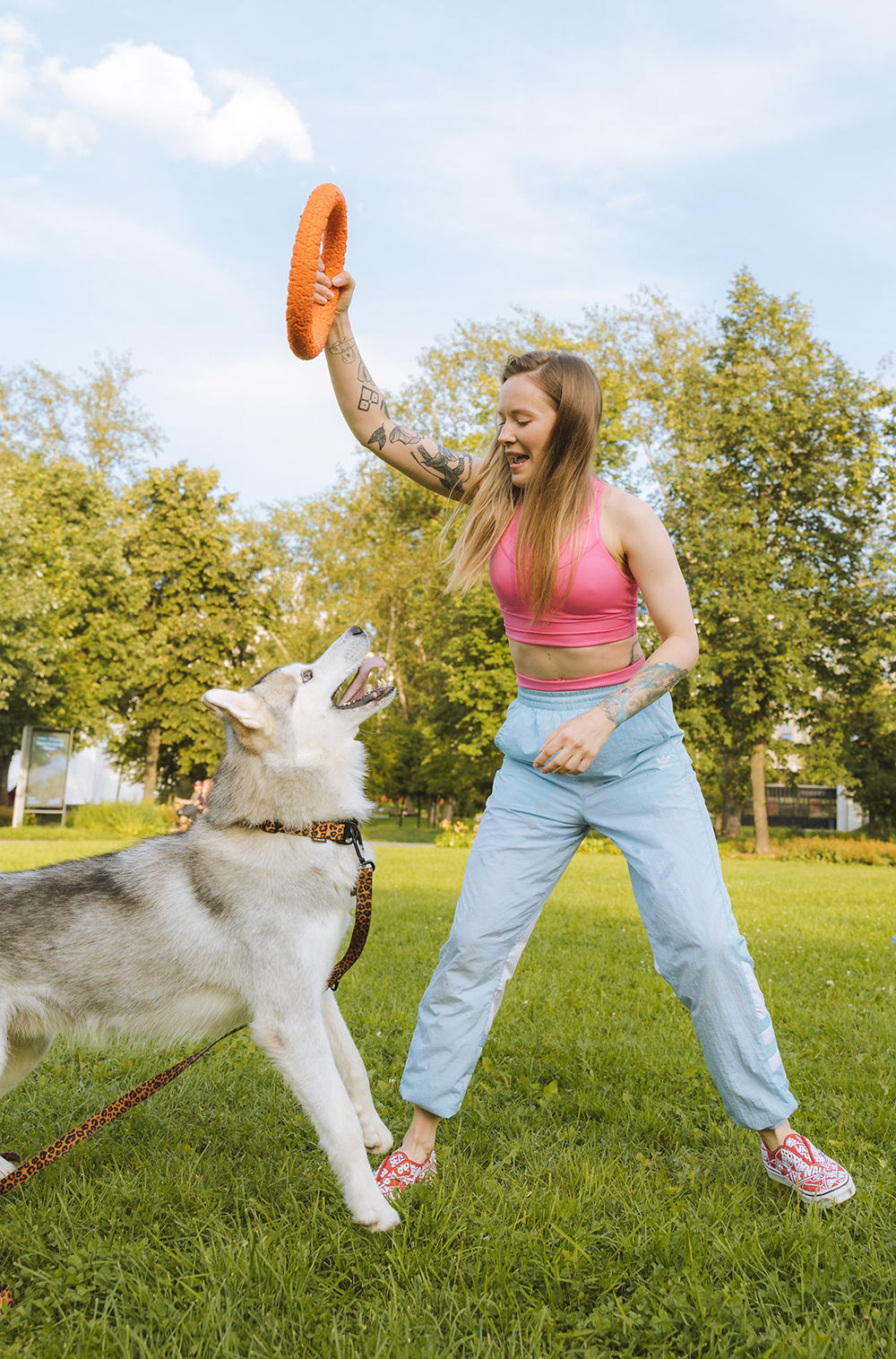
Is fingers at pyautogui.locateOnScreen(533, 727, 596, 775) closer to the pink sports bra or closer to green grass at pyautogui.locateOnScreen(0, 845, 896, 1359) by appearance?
the pink sports bra

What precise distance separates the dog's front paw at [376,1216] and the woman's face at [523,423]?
2518mm

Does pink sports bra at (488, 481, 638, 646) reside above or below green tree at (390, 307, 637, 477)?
below

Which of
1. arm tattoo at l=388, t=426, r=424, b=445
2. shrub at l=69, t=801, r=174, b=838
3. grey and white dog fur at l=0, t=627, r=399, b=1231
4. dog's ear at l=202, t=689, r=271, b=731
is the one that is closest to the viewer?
grey and white dog fur at l=0, t=627, r=399, b=1231

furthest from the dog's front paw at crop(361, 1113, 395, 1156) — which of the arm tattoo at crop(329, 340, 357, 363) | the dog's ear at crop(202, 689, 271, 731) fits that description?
the arm tattoo at crop(329, 340, 357, 363)

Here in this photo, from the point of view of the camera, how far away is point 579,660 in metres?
3.31

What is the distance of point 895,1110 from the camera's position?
12.4ft

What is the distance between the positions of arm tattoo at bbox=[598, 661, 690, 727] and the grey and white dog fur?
1.09 m

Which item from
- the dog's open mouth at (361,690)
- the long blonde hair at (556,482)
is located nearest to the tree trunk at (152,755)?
the dog's open mouth at (361,690)

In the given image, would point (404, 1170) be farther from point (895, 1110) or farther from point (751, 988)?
point (895, 1110)

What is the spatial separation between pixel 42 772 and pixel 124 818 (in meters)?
3.26

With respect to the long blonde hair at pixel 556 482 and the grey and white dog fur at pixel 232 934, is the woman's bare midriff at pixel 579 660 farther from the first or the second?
the grey and white dog fur at pixel 232 934

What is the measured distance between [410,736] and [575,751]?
37950 millimetres

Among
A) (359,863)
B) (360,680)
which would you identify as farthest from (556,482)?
(359,863)

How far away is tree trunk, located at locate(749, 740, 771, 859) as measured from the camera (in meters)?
24.2
